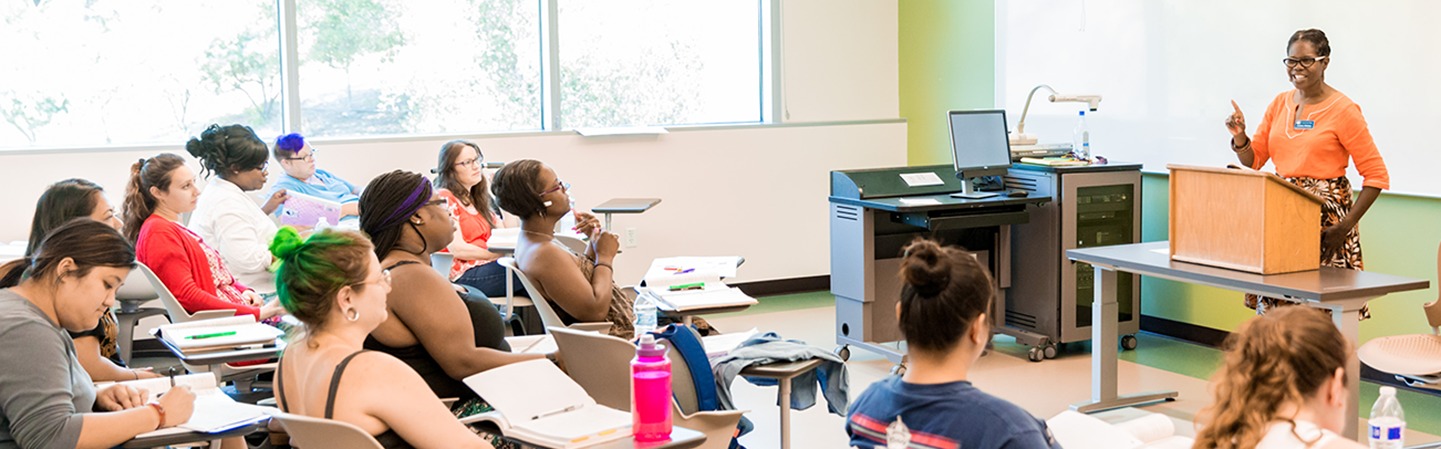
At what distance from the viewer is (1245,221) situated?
432cm

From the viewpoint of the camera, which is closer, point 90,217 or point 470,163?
point 90,217

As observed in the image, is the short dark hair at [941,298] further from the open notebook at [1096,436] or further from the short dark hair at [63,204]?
the short dark hair at [63,204]

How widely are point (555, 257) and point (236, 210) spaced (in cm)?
180

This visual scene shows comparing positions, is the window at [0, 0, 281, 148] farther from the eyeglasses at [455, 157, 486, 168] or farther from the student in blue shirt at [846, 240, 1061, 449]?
the student in blue shirt at [846, 240, 1061, 449]

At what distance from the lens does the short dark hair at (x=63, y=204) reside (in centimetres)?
402

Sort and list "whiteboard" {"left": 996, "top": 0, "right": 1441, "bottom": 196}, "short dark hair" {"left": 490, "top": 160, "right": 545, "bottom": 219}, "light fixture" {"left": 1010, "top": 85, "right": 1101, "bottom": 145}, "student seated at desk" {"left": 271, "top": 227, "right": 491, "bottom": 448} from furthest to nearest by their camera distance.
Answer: "light fixture" {"left": 1010, "top": 85, "right": 1101, "bottom": 145} < "whiteboard" {"left": 996, "top": 0, "right": 1441, "bottom": 196} < "short dark hair" {"left": 490, "top": 160, "right": 545, "bottom": 219} < "student seated at desk" {"left": 271, "top": 227, "right": 491, "bottom": 448}

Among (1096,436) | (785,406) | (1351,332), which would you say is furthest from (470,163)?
(1096,436)

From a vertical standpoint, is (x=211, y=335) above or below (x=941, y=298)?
below

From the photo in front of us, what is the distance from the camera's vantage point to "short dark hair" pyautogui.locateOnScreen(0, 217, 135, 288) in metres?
2.91

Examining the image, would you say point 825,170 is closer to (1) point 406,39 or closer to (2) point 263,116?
(1) point 406,39

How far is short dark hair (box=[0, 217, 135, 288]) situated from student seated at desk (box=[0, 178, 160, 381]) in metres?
0.56

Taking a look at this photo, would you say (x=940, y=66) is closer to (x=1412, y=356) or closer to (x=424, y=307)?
(x=1412, y=356)

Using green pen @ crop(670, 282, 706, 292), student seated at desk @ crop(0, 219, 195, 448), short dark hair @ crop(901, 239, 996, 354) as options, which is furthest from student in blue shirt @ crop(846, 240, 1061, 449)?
green pen @ crop(670, 282, 706, 292)

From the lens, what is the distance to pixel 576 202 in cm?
770
